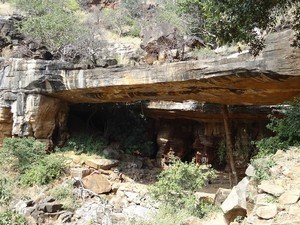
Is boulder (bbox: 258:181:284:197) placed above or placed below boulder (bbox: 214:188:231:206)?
above

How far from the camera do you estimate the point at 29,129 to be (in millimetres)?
12586

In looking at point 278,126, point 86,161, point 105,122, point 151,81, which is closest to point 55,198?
point 86,161

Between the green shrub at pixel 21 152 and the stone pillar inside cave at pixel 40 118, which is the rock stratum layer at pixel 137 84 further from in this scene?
the green shrub at pixel 21 152

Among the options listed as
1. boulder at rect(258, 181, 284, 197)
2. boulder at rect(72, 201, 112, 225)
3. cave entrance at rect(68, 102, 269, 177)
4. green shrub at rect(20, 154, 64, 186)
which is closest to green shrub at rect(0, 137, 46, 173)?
green shrub at rect(20, 154, 64, 186)

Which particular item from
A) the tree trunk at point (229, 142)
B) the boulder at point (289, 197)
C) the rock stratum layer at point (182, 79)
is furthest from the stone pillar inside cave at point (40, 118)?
the boulder at point (289, 197)

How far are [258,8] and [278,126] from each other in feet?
11.7

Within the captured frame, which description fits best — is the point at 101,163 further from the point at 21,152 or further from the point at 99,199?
the point at 21,152

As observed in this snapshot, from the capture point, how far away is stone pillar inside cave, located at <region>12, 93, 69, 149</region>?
12297 millimetres

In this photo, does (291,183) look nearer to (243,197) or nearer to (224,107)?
(243,197)

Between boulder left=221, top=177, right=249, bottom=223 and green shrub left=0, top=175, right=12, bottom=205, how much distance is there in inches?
246

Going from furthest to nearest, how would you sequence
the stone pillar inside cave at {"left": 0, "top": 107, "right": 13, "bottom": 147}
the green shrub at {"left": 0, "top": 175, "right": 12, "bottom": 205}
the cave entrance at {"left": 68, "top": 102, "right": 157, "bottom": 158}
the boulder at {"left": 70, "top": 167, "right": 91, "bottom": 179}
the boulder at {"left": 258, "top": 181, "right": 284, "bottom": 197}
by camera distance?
the cave entrance at {"left": 68, "top": 102, "right": 157, "bottom": 158} < the stone pillar inside cave at {"left": 0, "top": 107, "right": 13, "bottom": 147} < the boulder at {"left": 70, "top": 167, "right": 91, "bottom": 179} < the green shrub at {"left": 0, "top": 175, "right": 12, "bottom": 205} < the boulder at {"left": 258, "top": 181, "right": 284, "bottom": 197}

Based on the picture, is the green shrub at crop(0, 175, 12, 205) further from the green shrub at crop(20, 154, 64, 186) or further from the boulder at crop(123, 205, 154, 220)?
the boulder at crop(123, 205, 154, 220)

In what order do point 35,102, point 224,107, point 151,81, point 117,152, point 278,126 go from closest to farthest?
point 278,126 < point 151,81 < point 224,107 < point 35,102 < point 117,152

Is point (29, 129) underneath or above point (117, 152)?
above
